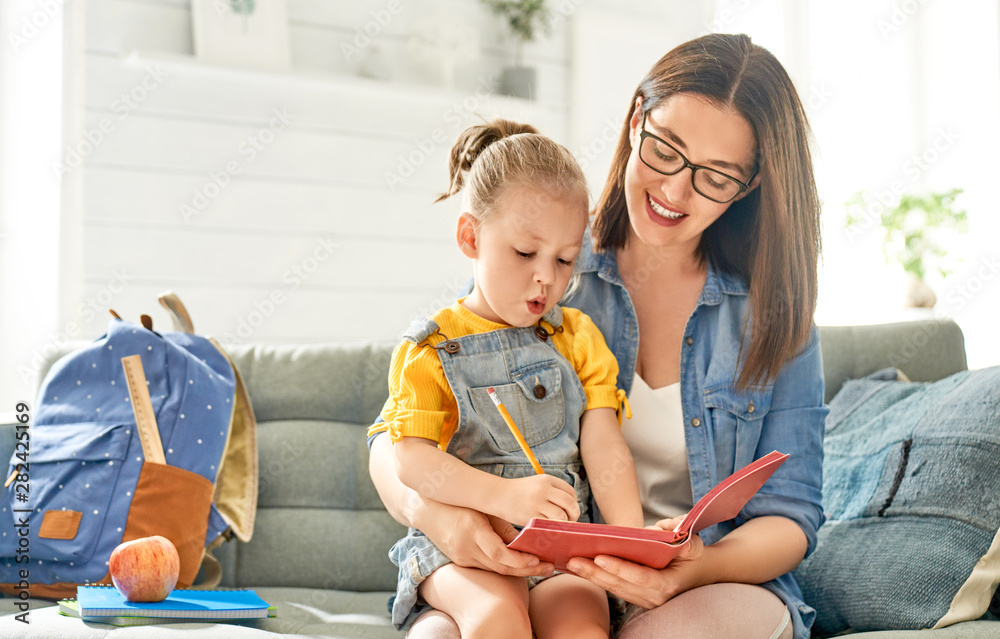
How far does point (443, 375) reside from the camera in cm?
115

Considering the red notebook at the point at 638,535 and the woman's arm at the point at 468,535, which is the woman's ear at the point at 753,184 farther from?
the woman's arm at the point at 468,535

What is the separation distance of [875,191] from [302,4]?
295 cm

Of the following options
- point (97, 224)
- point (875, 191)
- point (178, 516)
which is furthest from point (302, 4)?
point (875, 191)

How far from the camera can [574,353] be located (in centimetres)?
126

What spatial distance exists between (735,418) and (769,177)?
0.39 metres

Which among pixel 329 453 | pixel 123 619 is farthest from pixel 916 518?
pixel 123 619

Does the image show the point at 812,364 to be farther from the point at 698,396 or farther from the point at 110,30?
the point at 110,30

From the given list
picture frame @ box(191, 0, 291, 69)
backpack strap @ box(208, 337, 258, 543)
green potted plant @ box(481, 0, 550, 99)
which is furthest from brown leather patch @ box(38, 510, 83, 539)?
green potted plant @ box(481, 0, 550, 99)

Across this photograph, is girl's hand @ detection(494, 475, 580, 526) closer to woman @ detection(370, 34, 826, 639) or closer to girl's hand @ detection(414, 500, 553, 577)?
girl's hand @ detection(414, 500, 553, 577)

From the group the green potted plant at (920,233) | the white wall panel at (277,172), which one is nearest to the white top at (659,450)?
the white wall panel at (277,172)

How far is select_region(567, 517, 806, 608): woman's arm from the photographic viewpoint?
102 cm

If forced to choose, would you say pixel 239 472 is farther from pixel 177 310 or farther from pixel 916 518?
pixel 916 518

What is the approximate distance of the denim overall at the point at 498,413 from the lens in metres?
1.14

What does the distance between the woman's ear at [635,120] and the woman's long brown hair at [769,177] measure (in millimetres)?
14
